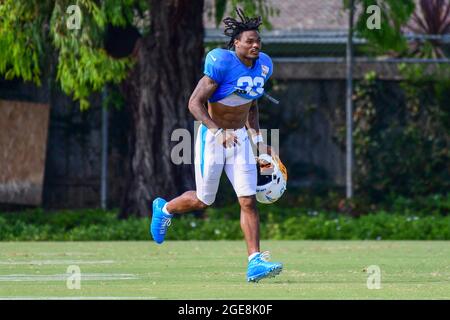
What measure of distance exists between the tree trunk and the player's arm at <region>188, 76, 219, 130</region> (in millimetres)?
7589

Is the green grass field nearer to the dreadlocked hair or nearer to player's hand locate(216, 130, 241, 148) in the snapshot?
player's hand locate(216, 130, 241, 148)

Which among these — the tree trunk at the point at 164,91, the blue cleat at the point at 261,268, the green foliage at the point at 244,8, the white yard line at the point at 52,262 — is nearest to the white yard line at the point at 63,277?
the blue cleat at the point at 261,268

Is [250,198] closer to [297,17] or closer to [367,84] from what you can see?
[367,84]

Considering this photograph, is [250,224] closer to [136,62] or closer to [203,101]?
[203,101]

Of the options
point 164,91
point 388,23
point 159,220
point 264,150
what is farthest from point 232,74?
point 388,23

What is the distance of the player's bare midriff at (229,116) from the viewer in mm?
12148

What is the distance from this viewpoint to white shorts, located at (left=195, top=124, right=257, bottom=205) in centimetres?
A: 1188

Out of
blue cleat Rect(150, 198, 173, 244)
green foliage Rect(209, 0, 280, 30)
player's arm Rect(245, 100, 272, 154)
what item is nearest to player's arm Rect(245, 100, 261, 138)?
player's arm Rect(245, 100, 272, 154)

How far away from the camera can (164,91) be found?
19641mm

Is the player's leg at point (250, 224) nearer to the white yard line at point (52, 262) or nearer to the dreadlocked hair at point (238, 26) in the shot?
the dreadlocked hair at point (238, 26)

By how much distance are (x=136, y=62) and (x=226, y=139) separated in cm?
806

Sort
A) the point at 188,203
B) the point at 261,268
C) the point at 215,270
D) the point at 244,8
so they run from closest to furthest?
the point at 261,268, the point at 188,203, the point at 215,270, the point at 244,8
